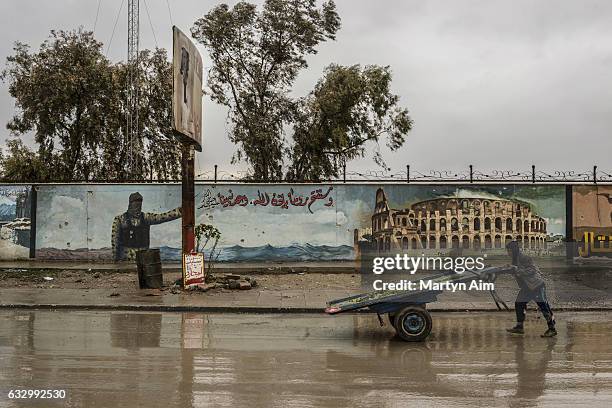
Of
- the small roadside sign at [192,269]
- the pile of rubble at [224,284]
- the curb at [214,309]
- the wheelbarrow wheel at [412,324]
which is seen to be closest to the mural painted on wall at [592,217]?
the curb at [214,309]

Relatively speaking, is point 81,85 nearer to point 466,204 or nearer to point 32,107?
point 32,107

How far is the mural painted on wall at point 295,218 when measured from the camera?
80.7ft

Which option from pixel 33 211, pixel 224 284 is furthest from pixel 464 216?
pixel 33 211

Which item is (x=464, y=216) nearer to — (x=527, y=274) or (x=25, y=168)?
(x=527, y=274)

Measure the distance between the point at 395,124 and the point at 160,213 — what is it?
1497cm

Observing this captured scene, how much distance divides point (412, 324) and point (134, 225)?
17418mm

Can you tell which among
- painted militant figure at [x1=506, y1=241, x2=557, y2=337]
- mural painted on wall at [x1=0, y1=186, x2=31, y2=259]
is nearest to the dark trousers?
painted militant figure at [x1=506, y1=241, x2=557, y2=337]

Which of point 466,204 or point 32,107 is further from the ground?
point 32,107

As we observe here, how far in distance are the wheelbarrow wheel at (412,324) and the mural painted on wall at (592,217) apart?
16.9 metres

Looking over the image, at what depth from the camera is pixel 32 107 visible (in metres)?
34.3

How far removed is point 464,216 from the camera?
24641 mm

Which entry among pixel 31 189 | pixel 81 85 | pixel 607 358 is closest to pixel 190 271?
pixel 607 358

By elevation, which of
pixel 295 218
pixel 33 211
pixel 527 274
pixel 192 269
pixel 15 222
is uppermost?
pixel 33 211

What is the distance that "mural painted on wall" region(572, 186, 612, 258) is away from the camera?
24.4 meters
